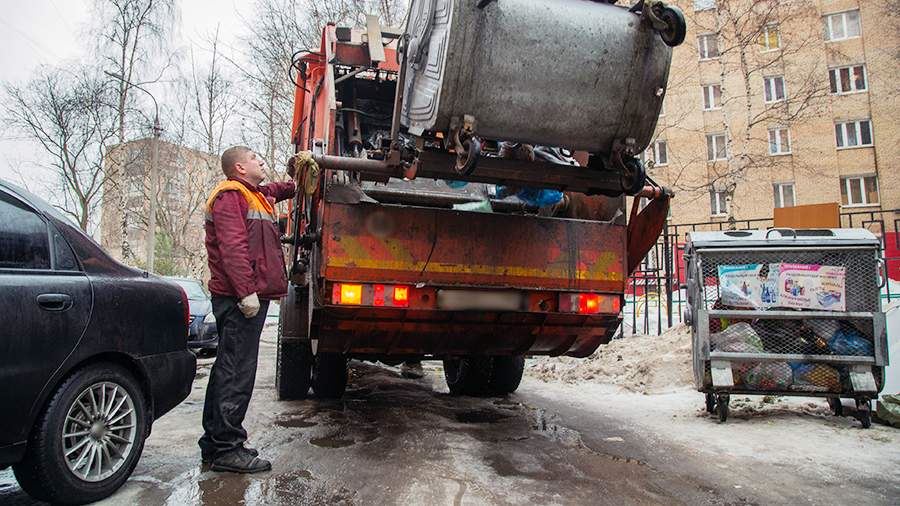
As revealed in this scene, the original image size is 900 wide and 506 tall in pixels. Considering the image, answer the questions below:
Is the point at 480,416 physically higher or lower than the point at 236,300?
lower

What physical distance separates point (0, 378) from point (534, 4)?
3.14 metres

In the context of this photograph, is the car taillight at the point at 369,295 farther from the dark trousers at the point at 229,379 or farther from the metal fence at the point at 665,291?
the metal fence at the point at 665,291

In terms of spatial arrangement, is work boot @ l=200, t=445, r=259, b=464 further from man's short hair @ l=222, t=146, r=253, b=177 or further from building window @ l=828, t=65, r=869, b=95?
building window @ l=828, t=65, r=869, b=95

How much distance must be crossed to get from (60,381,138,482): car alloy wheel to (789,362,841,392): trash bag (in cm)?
510

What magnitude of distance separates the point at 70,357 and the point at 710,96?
27.5 meters

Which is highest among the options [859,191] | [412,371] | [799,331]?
[859,191]

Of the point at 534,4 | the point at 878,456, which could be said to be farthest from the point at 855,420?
the point at 534,4

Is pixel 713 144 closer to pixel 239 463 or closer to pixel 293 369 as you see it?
pixel 293 369

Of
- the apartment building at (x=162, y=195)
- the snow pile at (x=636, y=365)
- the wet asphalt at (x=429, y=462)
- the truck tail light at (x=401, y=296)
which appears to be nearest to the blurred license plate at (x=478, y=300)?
the truck tail light at (x=401, y=296)

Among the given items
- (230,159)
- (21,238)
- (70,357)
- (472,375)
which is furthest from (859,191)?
(21,238)

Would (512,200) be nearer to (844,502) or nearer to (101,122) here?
(844,502)

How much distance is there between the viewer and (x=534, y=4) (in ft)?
10.5

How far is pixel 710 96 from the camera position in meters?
26.1

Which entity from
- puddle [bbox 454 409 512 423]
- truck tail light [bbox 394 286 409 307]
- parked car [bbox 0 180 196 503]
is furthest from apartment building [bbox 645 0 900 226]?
parked car [bbox 0 180 196 503]
